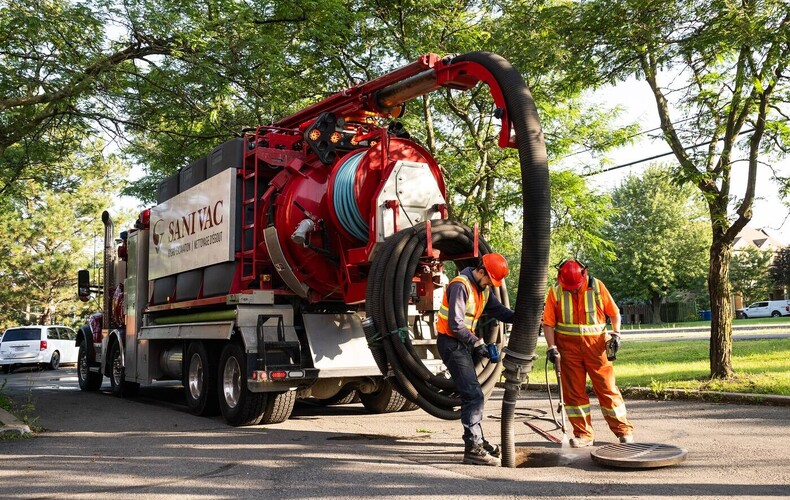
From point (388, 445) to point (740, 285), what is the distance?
5201 cm

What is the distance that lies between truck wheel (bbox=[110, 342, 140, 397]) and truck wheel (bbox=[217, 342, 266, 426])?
467cm

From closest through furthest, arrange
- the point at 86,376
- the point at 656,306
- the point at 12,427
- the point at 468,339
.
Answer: the point at 468,339, the point at 12,427, the point at 86,376, the point at 656,306

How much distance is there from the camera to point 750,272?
52.5m

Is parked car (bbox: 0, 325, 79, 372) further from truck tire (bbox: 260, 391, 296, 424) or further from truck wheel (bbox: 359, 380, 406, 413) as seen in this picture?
truck tire (bbox: 260, 391, 296, 424)

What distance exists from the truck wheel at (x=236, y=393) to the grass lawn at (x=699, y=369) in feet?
18.3

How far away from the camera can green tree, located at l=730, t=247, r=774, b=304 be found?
52.4m

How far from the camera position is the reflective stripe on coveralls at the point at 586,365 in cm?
694

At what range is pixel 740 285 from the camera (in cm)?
5312

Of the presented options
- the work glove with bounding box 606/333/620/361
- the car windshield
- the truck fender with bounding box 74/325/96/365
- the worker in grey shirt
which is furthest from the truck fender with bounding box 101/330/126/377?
the car windshield

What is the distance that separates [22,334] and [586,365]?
22.7 m

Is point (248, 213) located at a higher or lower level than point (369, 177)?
lower

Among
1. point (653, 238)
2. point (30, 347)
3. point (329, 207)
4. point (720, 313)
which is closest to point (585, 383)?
point (329, 207)

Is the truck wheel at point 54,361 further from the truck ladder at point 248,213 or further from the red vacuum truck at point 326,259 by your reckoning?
the truck ladder at point 248,213

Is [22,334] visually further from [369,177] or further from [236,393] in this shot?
[369,177]
